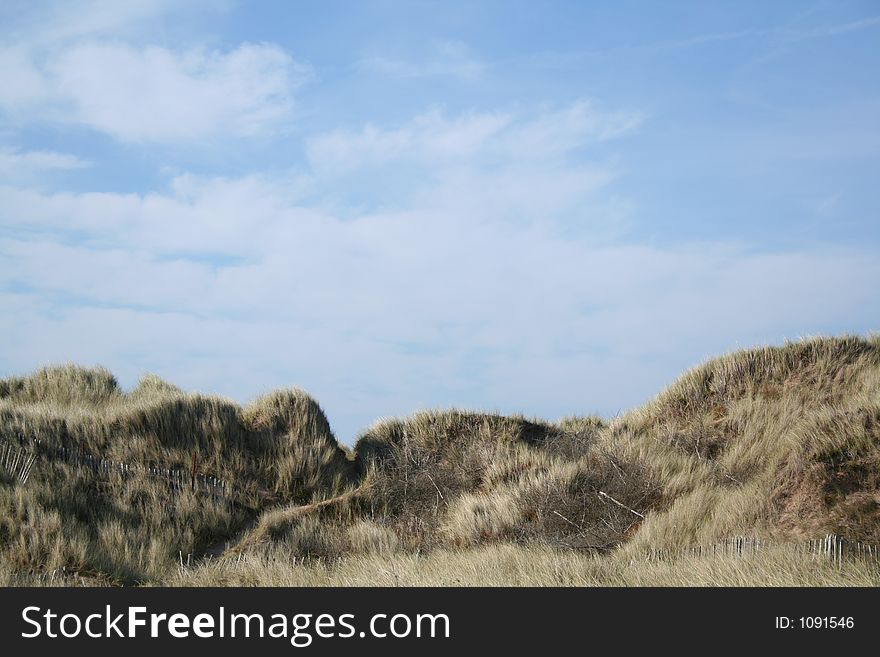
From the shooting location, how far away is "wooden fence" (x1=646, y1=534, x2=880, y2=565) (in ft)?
27.5

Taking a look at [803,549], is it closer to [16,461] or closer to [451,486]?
[451,486]

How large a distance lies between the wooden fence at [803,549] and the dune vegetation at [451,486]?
0.10 metres

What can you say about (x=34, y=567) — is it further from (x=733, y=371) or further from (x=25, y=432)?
(x=733, y=371)

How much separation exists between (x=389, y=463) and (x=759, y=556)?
9137mm

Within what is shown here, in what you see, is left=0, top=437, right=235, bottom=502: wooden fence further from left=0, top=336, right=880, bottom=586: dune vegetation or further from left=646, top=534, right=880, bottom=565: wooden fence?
left=646, top=534, right=880, bottom=565: wooden fence

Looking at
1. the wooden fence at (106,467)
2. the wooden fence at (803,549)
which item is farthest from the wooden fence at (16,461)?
the wooden fence at (803,549)

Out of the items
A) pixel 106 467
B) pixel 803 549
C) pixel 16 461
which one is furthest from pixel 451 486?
pixel 803 549

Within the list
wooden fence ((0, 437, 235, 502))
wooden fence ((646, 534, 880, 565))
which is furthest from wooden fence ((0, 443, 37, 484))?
wooden fence ((646, 534, 880, 565))

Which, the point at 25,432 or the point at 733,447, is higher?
the point at 25,432

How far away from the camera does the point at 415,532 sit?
46.6 ft

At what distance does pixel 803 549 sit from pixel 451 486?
8.21 metres

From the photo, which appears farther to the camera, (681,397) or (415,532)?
(681,397)

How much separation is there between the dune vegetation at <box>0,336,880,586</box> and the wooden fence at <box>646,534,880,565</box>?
0.10 m
